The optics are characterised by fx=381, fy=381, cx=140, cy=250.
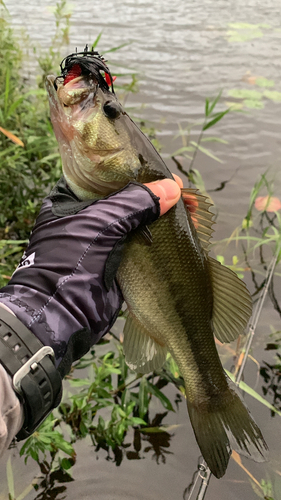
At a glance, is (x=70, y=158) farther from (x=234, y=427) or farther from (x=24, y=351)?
(x=234, y=427)

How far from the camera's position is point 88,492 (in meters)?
2.00

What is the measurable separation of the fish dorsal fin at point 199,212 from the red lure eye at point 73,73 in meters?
0.64

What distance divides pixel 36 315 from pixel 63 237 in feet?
1.09

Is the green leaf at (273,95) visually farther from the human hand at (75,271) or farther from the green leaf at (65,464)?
the green leaf at (65,464)

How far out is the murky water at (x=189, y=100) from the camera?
2.09 meters

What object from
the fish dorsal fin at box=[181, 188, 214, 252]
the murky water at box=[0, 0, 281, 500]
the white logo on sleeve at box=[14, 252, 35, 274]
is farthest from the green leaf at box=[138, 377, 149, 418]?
the white logo on sleeve at box=[14, 252, 35, 274]

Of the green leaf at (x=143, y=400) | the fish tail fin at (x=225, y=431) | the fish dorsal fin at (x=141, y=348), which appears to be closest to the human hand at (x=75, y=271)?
the fish dorsal fin at (x=141, y=348)

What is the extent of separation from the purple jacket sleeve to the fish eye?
1.02 feet

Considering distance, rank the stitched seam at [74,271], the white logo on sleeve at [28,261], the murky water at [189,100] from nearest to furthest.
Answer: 1. the stitched seam at [74,271]
2. the white logo on sleeve at [28,261]
3. the murky water at [189,100]

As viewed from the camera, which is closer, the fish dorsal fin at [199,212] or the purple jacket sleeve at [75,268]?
the purple jacket sleeve at [75,268]

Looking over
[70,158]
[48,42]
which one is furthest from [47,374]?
[48,42]

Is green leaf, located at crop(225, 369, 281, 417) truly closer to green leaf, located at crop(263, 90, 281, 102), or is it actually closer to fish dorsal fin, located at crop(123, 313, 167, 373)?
fish dorsal fin, located at crop(123, 313, 167, 373)

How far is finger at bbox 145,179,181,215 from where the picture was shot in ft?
4.97

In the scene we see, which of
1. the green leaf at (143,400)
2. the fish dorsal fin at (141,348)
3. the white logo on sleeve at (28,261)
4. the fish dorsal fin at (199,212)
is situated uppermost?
the fish dorsal fin at (199,212)
